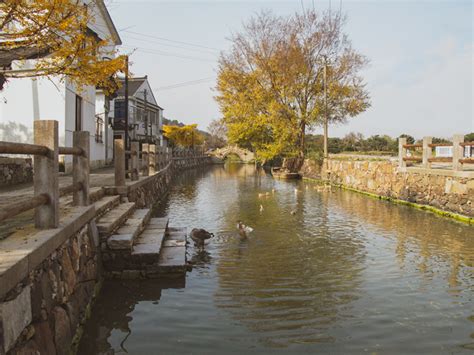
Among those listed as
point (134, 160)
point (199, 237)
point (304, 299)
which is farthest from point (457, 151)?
point (134, 160)

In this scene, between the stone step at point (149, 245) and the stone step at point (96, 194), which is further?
the stone step at point (96, 194)

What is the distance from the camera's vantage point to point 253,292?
648cm

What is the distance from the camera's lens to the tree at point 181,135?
56.4 m

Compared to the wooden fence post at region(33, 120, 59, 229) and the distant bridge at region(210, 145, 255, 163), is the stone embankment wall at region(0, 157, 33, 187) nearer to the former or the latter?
the wooden fence post at region(33, 120, 59, 229)

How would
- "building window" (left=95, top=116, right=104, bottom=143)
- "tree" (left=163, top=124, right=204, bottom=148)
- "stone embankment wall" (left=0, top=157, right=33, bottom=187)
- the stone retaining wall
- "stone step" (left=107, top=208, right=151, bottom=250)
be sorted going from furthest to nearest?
"tree" (left=163, top=124, right=204, bottom=148) → "building window" (left=95, top=116, right=104, bottom=143) → "stone embankment wall" (left=0, top=157, right=33, bottom=187) → "stone step" (left=107, top=208, right=151, bottom=250) → the stone retaining wall

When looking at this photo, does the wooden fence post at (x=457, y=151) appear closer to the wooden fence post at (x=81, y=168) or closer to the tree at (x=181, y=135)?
the wooden fence post at (x=81, y=168)

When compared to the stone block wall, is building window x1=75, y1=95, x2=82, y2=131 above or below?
above

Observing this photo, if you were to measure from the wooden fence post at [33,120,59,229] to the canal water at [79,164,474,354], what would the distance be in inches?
58.2

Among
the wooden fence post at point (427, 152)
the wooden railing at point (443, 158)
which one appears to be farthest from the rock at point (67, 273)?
the wooden fence post at point (427, 152)

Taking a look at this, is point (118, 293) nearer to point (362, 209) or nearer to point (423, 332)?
point (423, 332)

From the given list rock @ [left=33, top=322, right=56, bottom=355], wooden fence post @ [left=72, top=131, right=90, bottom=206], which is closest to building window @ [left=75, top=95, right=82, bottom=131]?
wooden fence post @ [left=72, top=131, right=90, bottom=206]

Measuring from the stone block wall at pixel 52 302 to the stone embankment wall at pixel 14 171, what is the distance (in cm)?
620

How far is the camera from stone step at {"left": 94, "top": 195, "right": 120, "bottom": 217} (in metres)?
7.40

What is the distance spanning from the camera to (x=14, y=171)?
37.6ft
